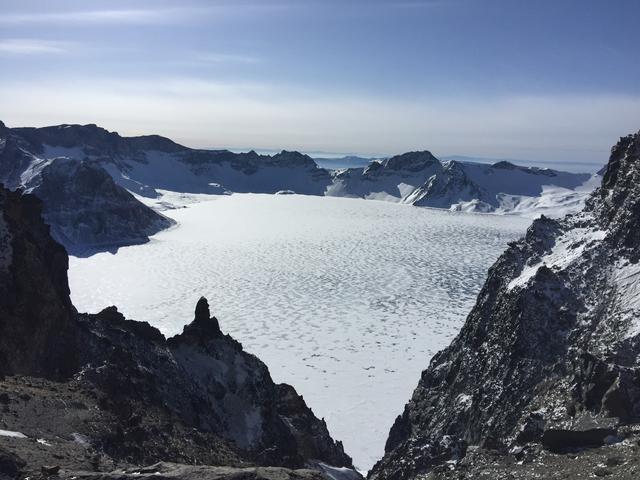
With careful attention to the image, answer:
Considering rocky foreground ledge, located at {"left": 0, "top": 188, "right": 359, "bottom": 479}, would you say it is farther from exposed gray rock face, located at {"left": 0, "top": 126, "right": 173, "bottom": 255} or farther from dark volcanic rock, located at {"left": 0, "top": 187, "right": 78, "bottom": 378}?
exposed gray rock face, located at {"left": 0, "top": 126, "right": 173, "bottom": 255}

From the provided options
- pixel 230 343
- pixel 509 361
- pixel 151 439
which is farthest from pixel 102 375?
pixel 509 361

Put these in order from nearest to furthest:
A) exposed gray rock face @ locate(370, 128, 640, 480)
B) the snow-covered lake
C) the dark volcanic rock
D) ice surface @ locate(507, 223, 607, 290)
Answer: exposed gray rock face @ locate(370, 128, 640, 480), the dark volcanic rock, ice surface @ locate(507, 223, 607, 290), the snow-covered lake

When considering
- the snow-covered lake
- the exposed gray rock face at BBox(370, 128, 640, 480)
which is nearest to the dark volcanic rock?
the exposed gray rock face at BBox(370, 128, 640, 480)

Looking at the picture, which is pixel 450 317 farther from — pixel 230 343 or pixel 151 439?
pixel 151 439

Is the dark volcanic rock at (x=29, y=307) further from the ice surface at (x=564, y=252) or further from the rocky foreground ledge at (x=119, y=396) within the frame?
the ice surface at (x=564, y=252)

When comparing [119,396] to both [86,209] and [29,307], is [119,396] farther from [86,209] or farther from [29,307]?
[86,209]

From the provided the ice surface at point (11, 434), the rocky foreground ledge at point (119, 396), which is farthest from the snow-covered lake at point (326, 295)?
the ice surface at point (11, 434)
